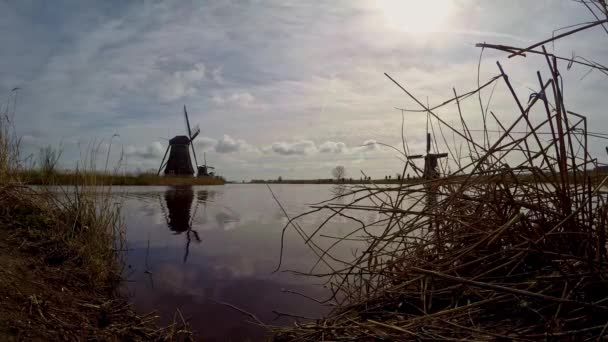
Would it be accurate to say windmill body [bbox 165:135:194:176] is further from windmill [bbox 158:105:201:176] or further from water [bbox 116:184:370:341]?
water [bbox 116:184:370:341]

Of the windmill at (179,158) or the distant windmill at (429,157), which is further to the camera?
the windmill at (179,158)

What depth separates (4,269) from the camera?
8.50 feet

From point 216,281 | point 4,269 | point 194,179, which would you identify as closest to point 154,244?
point 216,281

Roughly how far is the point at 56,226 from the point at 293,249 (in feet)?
11.7

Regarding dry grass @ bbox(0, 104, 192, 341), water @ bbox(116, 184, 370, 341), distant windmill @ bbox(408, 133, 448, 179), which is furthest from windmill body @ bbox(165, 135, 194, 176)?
distant windmill @ bbox(408, 133, 448, 179)

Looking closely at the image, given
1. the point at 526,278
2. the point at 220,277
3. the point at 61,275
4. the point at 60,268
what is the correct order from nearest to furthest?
the point at 526,278, the point at 61,275, the point at 60,268, the point at 220,277

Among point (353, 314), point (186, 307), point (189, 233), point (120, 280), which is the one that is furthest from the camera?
point (189, 233)

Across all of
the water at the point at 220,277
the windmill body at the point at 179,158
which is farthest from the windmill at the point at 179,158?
the water at the point at 220,277

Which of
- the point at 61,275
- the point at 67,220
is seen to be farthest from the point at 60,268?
the point at 67,220

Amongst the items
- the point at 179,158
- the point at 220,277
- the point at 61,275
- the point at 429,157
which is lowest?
the point at 220,277

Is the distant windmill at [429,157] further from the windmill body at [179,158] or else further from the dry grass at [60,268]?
the windmill body at [179,158]

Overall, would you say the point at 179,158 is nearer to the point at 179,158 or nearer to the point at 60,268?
the point at 179,158

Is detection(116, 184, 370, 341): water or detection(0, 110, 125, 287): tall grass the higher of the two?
detection(0, 110, 125, 287): tall grass

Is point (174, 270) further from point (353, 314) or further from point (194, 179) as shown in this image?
point (194, 179)
